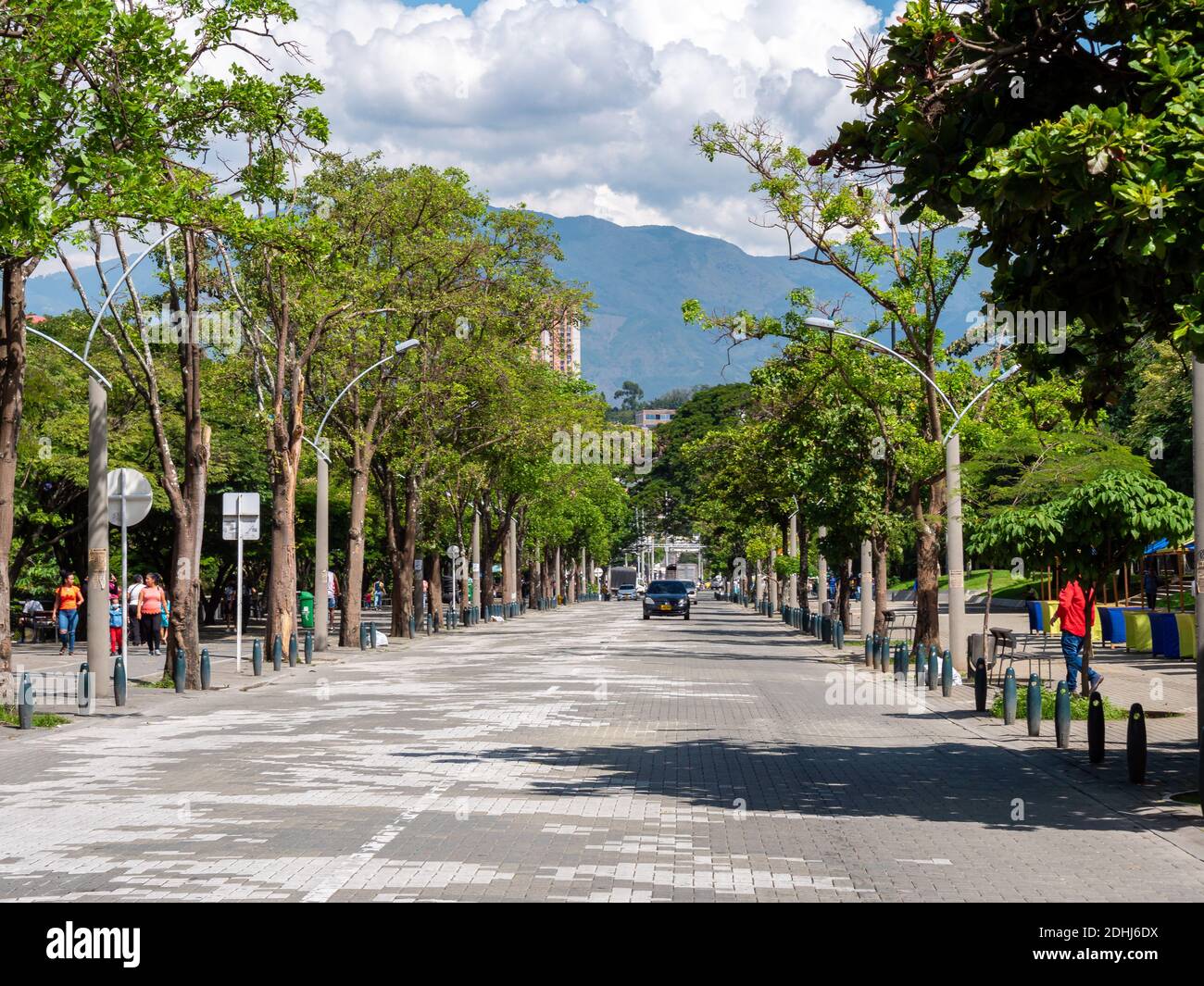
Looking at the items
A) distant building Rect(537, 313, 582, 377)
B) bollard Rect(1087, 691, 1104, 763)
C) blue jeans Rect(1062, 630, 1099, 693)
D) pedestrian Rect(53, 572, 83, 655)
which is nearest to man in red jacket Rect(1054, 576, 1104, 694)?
blue jeans Rect(1062, 630, 1099, 693)

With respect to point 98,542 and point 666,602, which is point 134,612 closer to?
point 98,542

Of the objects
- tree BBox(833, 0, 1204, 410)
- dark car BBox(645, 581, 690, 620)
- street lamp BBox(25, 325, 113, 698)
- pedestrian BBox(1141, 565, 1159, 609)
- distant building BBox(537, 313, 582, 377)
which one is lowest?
dark car BBox(645, 581, 690, 620)

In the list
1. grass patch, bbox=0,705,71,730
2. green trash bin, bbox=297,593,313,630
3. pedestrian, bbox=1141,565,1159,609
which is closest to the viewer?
grass patch, bbox=0,705,71,730

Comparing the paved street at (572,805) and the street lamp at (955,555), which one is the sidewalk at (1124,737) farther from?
the street lamp at (955,555)

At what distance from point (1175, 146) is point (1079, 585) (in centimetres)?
1174

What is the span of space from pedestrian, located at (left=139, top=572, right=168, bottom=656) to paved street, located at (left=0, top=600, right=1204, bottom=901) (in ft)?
45.2

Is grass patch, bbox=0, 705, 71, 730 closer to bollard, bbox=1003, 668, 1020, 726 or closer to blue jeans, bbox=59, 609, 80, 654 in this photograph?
bollard, bbox=1003, 668, 1020, 726

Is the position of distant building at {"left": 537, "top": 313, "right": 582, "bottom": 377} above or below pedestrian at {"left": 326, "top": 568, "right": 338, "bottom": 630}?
above

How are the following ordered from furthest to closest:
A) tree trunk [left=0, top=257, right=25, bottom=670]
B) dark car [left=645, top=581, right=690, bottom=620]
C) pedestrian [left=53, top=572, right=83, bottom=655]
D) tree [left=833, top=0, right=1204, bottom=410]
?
dark car [left=645, top=581, right=690, bottom=620] < pedestrian [left=53, top=572, right=83, bottom=655] < tree trunk [left=0, top=257, right=25, bottom=670] < tree [left=833, top=0, right=1204, bottom=410]

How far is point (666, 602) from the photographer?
7112cm

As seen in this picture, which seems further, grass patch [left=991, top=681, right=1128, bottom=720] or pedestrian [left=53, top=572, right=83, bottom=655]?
pedestrian [left=53, top=572, right=83, bottom=655]

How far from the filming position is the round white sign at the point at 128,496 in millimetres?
23312

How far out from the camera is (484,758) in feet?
51.1

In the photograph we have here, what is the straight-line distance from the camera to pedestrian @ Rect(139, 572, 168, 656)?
3716 centimetres
